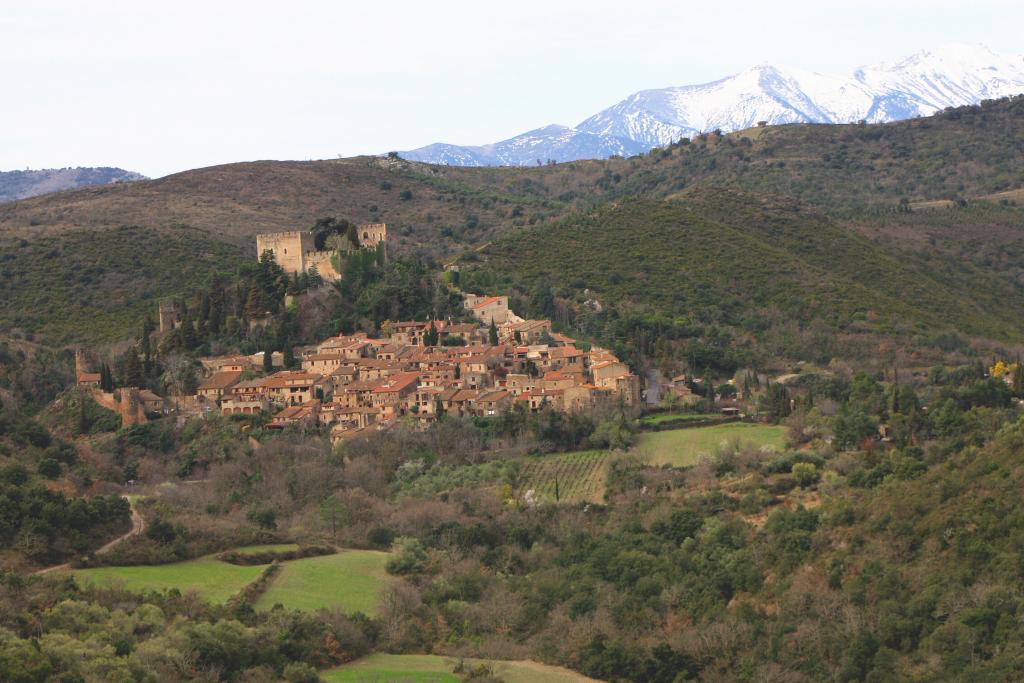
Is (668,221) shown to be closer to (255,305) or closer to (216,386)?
(255,305)

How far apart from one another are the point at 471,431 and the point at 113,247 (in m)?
39.0

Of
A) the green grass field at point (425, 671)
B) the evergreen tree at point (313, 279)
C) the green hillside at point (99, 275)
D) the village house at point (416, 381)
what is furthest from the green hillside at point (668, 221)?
the green grass field at point (425, 671)

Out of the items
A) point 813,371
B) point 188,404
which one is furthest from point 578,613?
point 813,371

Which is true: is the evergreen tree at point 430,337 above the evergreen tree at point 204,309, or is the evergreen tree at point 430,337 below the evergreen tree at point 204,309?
below

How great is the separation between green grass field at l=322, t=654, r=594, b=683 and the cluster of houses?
17662 millimetres

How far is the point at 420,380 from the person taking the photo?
56.4 meters

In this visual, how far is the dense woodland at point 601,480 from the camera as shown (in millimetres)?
33688

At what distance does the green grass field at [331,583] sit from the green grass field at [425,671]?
259 cm

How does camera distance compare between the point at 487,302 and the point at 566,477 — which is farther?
the point at 487,302

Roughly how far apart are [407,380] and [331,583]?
16791 millimetres

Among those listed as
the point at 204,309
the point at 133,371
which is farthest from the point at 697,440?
the point at 204,309

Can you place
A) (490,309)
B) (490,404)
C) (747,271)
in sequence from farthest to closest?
(747,271) → (490,309) → (490,404)

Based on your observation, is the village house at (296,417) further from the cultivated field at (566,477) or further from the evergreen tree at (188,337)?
the cultivated field at (566,477)

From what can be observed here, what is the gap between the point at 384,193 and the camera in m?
115
